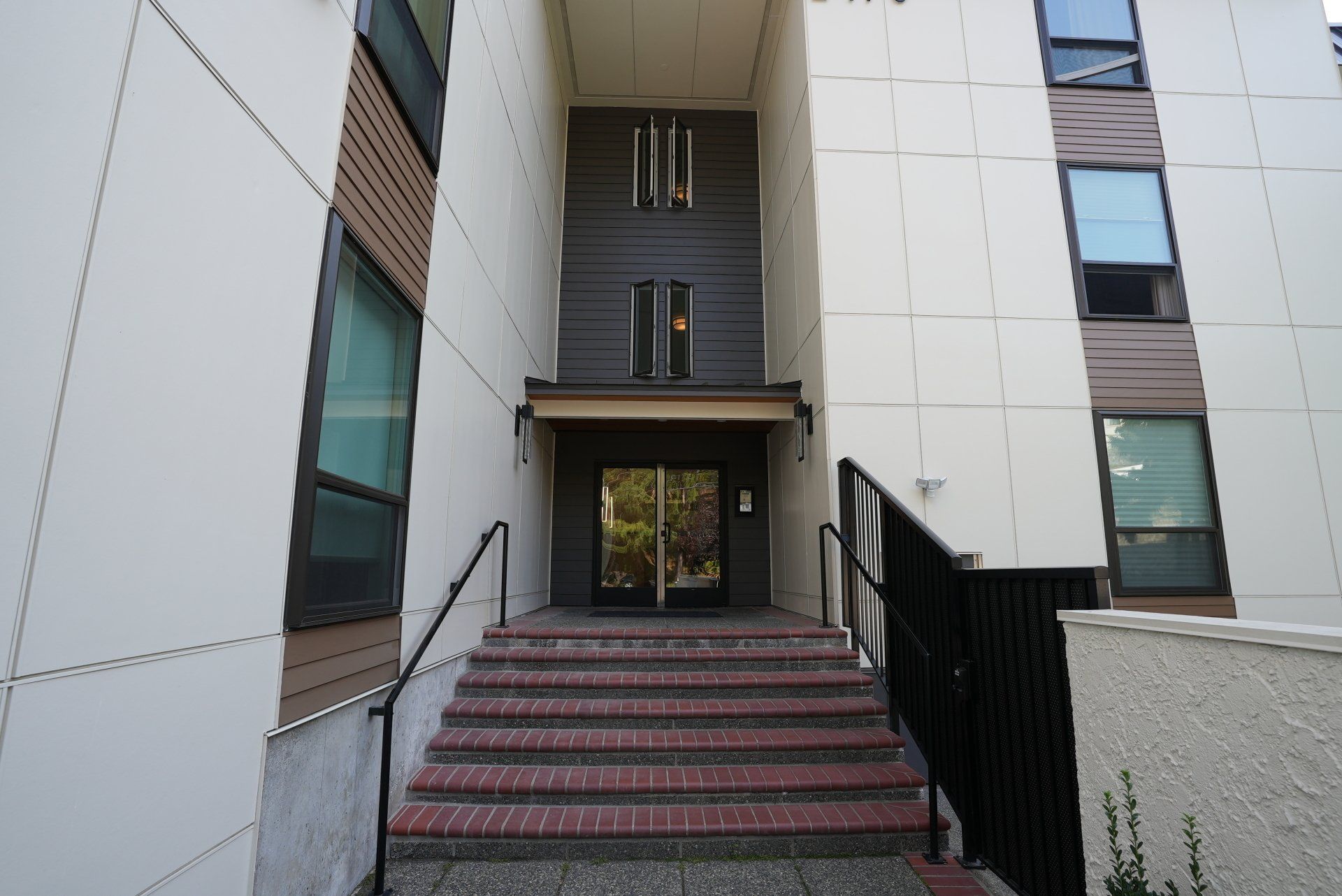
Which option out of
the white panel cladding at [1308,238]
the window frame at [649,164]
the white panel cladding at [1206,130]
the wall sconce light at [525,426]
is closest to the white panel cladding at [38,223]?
the wall sconce light at [525,426]

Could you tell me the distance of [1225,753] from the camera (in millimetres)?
1722

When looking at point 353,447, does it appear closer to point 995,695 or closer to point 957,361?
point 995,695

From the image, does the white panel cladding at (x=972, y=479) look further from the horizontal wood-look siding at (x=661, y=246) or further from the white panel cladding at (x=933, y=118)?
the horizontal wood-look siding at (x=661, y=246)

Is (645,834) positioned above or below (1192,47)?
below

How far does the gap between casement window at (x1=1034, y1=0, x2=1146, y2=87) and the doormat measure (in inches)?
263

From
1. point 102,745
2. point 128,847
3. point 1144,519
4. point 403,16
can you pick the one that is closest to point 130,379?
point 102,745

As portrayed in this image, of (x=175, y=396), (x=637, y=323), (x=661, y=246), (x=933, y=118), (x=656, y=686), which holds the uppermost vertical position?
(x=933, y=118)

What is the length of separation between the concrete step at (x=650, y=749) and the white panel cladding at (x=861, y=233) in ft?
12.3

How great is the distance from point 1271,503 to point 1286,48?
491 centimetres

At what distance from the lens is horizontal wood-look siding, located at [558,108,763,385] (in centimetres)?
895

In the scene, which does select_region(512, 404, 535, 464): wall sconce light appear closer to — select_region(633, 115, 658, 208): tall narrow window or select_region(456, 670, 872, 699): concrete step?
select_region(456, 670, 872, 699): concrete step

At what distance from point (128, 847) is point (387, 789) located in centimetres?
153

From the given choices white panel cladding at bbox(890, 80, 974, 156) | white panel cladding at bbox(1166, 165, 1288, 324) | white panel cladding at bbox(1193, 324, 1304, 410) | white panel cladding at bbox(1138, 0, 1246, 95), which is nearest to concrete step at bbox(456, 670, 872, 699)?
white panel cladding at bbox(1193, 324, 1304, 410)

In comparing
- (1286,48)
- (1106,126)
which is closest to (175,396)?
(1106,126)
